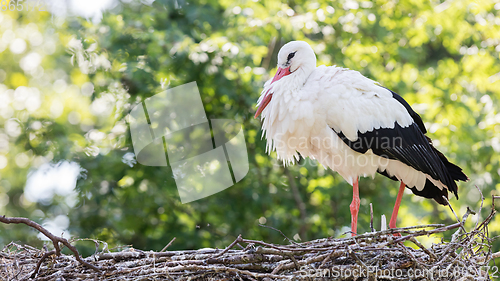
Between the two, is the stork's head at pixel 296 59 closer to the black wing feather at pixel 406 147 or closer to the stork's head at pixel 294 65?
the stork's head at pixel 294 65

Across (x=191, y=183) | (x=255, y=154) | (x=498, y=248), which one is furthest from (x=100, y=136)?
(x=498, y=248)

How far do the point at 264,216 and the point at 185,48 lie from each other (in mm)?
2084

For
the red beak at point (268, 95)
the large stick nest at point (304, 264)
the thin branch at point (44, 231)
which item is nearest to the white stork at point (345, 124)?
the red beak at point (268, 95)

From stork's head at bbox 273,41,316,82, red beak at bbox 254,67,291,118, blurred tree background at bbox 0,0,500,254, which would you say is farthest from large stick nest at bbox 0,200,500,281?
blurred tree background at bbox 0,0,500,254

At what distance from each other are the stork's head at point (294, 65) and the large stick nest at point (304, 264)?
3.77 ft

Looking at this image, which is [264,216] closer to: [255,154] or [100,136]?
[255,154]

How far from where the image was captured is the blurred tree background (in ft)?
14.7

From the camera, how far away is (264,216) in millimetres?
4988

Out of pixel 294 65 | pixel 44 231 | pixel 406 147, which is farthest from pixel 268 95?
pixel 44 231

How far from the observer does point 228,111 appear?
15.9 ft

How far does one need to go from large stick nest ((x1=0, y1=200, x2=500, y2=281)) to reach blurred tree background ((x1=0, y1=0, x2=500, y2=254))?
7.10 ft

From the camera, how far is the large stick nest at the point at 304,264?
1.94m

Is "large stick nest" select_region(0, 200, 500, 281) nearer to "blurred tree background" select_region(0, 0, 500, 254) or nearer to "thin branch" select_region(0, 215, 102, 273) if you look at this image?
"thin branch" select_region(0, 215, 102, 273)

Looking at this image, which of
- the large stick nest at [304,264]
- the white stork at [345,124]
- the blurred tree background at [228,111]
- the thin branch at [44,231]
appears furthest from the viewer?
the blurred tree background at [228,111]
